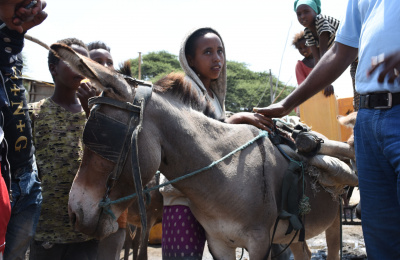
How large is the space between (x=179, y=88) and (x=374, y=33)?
50.0 inches

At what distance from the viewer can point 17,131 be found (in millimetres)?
2215

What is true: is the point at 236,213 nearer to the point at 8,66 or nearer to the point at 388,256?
the point at 388,256

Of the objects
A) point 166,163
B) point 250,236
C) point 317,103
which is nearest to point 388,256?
point 250,236

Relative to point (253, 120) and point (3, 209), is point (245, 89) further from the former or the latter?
point (3, 209)

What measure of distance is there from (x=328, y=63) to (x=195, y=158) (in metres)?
1.08

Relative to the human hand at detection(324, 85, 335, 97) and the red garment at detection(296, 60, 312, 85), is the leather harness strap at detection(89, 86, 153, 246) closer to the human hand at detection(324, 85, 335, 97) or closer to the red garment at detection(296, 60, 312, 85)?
the human hand at detection(324, 85, 335, 97)

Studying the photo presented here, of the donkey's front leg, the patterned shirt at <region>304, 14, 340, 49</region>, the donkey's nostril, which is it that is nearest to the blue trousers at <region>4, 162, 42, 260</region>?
the donkey's nostril

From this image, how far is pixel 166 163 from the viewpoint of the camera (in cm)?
250

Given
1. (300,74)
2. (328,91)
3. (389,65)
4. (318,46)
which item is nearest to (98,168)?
(389,65)

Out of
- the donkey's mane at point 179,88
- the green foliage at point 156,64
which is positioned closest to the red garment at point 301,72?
the donkey's mane at point 179,88

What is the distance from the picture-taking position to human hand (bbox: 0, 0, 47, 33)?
1983 millimetres

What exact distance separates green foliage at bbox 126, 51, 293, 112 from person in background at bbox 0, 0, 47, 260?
1246 inches

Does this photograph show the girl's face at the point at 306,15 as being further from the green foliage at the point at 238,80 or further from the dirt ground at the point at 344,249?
the green foliage at the point at 238,80

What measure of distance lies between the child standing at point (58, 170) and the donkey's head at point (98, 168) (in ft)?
2.06
